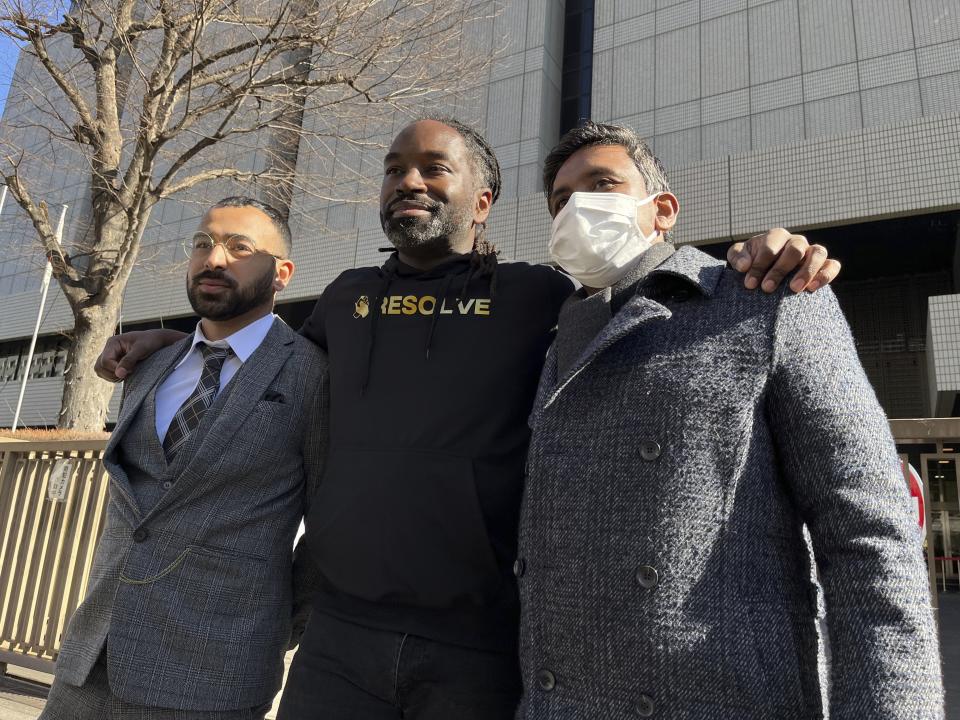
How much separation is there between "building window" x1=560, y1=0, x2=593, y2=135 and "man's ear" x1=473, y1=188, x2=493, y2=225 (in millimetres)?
15278

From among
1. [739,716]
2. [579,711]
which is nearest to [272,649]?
[579,711]

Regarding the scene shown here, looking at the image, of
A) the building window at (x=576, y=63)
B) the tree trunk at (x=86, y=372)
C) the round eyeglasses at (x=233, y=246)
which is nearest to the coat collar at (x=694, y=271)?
the round eyeglasses at (x=233, y=246)

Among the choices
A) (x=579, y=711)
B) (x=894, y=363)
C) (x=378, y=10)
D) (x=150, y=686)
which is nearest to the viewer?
(x=579, y=711)

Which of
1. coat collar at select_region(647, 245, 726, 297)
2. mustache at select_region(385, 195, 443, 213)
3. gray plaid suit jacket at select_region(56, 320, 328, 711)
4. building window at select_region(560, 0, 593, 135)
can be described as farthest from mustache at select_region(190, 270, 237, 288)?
building window at select_region(560, 0, 593, 135)

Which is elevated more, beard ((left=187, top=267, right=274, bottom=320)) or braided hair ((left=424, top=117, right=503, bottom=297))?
braided hair ((left=424, top=117, right=503, bottom=297))

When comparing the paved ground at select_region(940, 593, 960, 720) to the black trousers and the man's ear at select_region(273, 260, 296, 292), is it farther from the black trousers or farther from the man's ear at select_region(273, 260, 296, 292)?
the man's ear at select_region(273, 260, 296, 292)

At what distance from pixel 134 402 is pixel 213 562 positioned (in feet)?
1.98

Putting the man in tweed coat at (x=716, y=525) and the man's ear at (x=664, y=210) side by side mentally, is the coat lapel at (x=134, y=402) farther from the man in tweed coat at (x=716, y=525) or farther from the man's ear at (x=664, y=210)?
the man's ear at (x=664, y=210)

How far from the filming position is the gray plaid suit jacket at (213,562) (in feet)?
5.82

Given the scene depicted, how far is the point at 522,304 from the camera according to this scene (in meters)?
1.87

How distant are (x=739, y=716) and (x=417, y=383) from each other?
1.01 metres

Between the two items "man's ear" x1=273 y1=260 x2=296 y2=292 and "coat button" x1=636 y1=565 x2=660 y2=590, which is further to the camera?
"man's ear" x1=273 y1=260 x2=296 y2=292

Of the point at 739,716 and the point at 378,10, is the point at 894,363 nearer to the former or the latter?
the point at 378,10

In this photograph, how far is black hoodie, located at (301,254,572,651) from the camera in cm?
161
